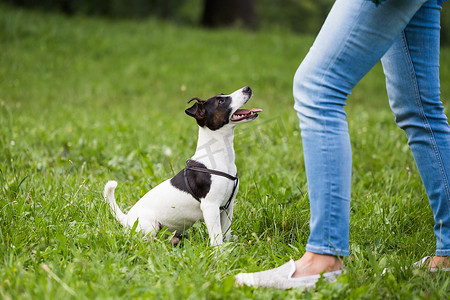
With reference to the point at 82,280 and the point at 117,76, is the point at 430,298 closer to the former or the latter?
the point at 82,280

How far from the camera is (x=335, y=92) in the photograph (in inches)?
78.9

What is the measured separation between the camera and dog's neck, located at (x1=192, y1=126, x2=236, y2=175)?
2568mm

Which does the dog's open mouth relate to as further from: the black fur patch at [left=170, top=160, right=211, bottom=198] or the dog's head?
the black fur patch at [left=170, top=160, right=211, bottom=198]

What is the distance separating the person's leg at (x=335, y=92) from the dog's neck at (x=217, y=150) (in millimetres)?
645

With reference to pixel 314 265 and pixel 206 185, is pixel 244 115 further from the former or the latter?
pixel 314 265

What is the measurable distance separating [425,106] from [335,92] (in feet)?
1.99

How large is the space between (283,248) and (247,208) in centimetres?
51

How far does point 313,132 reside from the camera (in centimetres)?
202

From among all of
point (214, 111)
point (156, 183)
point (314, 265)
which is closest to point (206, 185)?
point (214, 111)

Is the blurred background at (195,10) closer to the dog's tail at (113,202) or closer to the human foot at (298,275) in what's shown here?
the dog's tail at (113,202)

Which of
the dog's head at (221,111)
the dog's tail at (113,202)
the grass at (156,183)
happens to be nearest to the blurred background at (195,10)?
the grass at (156,183)

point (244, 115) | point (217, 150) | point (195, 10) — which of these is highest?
point (195, 10)

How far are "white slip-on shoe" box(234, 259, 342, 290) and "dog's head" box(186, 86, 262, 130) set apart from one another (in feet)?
2.88

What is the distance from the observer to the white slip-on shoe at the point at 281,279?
2.01 m
